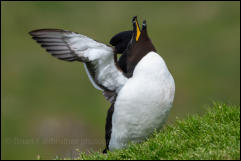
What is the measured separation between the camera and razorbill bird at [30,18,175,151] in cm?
1074

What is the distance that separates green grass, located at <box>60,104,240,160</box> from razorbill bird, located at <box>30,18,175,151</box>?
0.46 meters

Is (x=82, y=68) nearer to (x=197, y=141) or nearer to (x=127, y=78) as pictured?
(x=127, y=78)

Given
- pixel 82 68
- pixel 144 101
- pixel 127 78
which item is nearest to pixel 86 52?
pixel 127 78

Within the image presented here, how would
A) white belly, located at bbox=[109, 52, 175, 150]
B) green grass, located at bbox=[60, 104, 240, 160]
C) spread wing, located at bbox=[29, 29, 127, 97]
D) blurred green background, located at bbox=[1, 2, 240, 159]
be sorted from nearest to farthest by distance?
green grass, located at bbox=[60, 104, 240, 160] → white belly, located at bbox=[109, 52, 175, 150] → spread wing, located at bbox=[29, 29, 127, 97] → blurred green background, located at bbox=[1, 2, 240, 159]


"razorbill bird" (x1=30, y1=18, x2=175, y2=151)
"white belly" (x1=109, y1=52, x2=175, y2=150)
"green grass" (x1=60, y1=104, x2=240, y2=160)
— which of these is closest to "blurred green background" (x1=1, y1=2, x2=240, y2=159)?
"razorbill bird" (x1=30, y1=18, x2=175, y2=151)

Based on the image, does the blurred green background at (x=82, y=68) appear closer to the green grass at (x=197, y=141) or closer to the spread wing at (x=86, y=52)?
the spread wing at (x=86, y=52)

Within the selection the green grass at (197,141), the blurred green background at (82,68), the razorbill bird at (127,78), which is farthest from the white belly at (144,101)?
the blurred green background at (82,68)

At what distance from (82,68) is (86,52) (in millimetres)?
17205

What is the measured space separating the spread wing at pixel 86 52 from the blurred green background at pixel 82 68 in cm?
1041

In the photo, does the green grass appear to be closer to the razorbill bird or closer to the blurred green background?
the razorbill bird

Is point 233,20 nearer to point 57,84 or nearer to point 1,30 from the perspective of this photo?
point 57,84

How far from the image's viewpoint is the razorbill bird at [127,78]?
10.7 m

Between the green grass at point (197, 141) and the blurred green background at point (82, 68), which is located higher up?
the green grass at point (197, 141)

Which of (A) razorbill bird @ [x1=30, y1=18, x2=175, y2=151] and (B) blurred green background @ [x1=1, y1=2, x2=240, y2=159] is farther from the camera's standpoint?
(B) blurred green background @ [x1=1, y1=2, x2=240, y2=159]
